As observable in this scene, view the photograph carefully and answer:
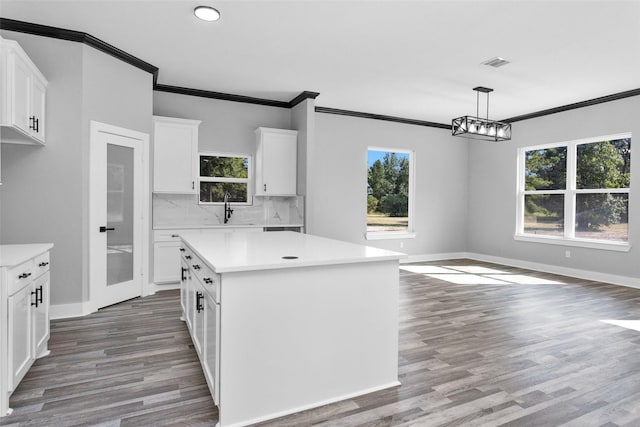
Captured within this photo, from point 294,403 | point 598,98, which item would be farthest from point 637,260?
point 294,403

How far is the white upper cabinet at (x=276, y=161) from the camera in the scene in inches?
222

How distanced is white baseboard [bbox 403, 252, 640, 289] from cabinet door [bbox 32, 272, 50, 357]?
598cm

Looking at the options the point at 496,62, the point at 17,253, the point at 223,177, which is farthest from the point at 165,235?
the point at 496,62

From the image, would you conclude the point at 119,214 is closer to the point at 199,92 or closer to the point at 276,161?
the point at 199,92

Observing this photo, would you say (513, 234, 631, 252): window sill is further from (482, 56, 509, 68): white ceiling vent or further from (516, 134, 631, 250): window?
(482, 56, 509, 68): white ceiling vent

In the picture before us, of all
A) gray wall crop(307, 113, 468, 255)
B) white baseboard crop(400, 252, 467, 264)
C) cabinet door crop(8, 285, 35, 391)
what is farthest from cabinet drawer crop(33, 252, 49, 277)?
white baseboard crop(400, 252, 467, 264)

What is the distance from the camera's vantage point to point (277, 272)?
2082 mm

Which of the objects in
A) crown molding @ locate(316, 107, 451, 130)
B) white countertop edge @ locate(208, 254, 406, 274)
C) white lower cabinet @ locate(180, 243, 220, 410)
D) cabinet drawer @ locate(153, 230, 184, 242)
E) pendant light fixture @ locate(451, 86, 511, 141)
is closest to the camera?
white countertop edge @ locate(208, 254, 406, 274)

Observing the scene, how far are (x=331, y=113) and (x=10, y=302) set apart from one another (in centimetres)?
527

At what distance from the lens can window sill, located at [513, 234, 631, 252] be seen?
557cm

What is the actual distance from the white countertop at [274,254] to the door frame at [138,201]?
163 cm

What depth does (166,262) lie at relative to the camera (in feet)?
16.1

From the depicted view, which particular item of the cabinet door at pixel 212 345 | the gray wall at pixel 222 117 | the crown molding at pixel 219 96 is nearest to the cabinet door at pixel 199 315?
the cabinet door at pixel 212 345

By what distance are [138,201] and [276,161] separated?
199cm
